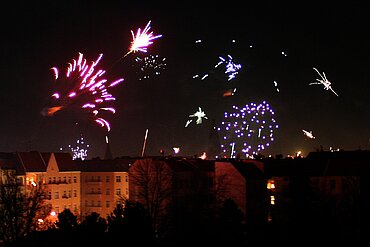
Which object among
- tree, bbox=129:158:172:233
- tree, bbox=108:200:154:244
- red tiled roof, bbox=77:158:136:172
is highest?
red tiled roof, bbox=77:158:136:172

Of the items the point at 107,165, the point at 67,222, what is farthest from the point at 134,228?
the point at 107,165

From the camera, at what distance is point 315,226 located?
39.4m

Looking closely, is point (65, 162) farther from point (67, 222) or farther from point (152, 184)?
point (67, 222)

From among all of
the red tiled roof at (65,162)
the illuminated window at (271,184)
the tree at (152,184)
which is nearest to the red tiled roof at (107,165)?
the red tiled roof at (65,162)

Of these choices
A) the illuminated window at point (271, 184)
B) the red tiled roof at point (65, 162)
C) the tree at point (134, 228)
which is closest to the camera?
the tree at point (134, 228)

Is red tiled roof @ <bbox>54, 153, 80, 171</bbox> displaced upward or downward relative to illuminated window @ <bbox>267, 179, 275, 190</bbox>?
upward

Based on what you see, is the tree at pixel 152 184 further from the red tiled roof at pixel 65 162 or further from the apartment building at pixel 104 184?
the red tiled roof at pixel 65 162

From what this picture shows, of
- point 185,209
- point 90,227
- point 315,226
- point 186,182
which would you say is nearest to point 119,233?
point 90,227

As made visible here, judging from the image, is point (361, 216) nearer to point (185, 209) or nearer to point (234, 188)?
point (185, 209)

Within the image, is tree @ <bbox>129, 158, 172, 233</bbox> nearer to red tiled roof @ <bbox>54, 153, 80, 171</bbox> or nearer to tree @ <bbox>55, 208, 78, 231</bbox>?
tree @ <bbox>55, 208, 78, 231</bbox>

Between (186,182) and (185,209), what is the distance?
14258 mm

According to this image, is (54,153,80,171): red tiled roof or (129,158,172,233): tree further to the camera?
(54,153,80,171): red tiled roof

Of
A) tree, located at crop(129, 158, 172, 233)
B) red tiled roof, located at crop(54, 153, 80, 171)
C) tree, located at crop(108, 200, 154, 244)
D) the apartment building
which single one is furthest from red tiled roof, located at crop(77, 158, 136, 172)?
tree, located at crop(108, 200, 154, 244)

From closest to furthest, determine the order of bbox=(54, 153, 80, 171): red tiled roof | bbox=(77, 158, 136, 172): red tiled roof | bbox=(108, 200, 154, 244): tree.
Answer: bbox=(108, 200, 154, 244): tree → bbox=(54, 153, 80, 171): red tiled roof → bbox=(77, 158, 136, 172): red tiled roof
